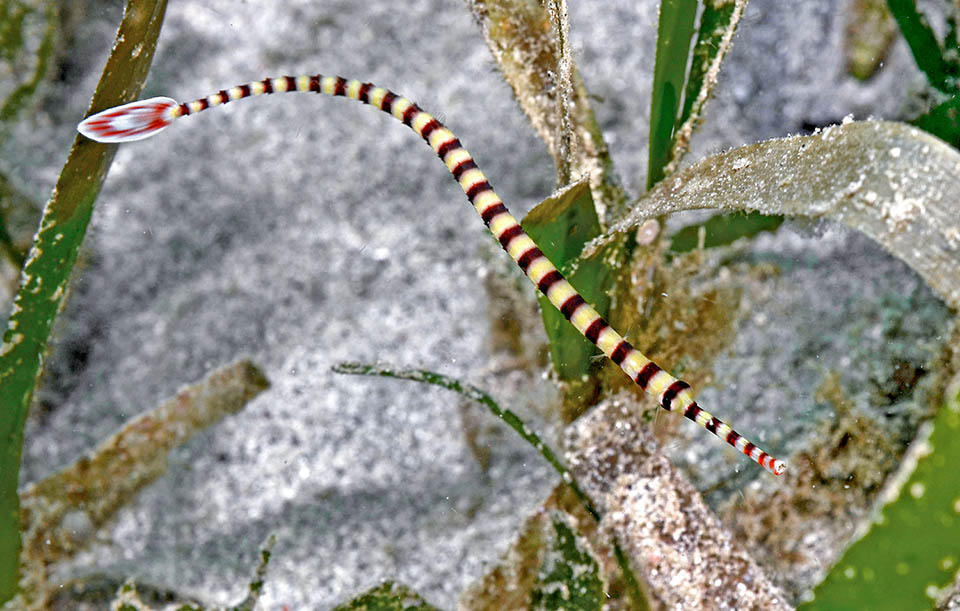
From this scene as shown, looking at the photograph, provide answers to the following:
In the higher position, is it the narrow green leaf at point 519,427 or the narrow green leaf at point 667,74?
the narrow green leaf at point 667,74

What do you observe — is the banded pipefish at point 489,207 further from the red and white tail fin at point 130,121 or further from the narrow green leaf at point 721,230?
the narrow green leaf at point 721,230

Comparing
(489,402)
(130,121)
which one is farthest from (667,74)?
(130,121)

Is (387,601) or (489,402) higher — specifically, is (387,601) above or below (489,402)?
below

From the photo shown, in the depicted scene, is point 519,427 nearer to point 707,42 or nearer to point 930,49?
point 707,42

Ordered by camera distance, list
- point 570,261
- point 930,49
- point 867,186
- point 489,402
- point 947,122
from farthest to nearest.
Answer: point 930,49
point 947,122
point 489,402
point 570,261
point 867,186

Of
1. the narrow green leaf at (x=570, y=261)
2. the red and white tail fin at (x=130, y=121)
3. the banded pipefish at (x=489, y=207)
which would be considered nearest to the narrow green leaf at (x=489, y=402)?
the narrow green leaf at (x=570, y=261)

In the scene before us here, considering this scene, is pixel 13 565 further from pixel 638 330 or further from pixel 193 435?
pixel 638 330

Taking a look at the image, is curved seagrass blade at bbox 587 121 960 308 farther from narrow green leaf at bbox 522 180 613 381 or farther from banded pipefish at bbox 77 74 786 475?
banded pipefish at bbox 77 74 786 475
